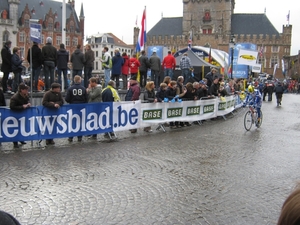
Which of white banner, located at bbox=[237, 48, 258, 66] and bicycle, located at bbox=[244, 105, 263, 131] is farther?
white banner, located at bbox=[237, 48, 258, 66]

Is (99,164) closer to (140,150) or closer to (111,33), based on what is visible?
(140,150)

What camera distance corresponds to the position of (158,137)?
40.5 ft

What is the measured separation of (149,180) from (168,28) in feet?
317

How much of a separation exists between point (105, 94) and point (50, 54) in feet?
11.2

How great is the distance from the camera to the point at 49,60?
14.4 meters

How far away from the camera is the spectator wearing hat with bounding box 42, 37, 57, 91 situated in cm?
1419

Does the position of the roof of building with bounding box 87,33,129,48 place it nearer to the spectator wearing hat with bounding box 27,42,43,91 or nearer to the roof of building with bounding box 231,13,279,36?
the roof of building with bounding box 231,13,279,36

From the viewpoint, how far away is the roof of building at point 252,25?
3686 inches

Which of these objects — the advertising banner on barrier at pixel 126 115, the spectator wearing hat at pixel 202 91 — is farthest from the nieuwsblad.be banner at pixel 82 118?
the spectator wearing hat at pixel 202 91

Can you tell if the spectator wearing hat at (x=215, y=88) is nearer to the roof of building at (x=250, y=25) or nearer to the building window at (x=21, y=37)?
the building window at (x=21, y=37)

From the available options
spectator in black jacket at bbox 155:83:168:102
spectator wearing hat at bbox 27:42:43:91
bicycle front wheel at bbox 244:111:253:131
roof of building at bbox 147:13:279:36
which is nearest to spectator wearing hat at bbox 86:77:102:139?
spectator in black jacket at bbox 155:83:168:102

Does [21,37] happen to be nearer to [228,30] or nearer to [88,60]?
[228,30]

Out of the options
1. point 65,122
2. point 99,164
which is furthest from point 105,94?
point 99,164

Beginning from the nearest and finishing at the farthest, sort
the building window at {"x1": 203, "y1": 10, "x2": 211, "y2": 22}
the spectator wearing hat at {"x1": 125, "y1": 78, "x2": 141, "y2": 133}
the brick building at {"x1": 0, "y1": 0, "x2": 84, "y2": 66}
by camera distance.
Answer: the spectator wearing hat at {"x1": 125, "y1": 78, "x2": 141, "y2": 133}, the brick building at {"x1": 0, "y1": 0, "x2": 84, "y2": 66}, the building window at {"x1": 203, "y1": 10, "x2": 211, "y2": 22}
